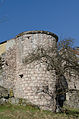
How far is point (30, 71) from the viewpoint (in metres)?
11.7

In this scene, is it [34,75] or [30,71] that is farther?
[30,71]

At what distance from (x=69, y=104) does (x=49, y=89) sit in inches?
192

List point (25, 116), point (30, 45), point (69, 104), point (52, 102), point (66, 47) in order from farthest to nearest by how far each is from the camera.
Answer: point (69, 104) < point (30, 45) < point (52, 102) < point (66, 47) < point (25, 116)

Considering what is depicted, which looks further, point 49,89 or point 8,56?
point 8,56

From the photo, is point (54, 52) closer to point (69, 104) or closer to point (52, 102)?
point (52, 102)

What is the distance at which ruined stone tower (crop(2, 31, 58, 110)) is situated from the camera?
11.3 m

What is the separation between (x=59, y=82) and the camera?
468 inches

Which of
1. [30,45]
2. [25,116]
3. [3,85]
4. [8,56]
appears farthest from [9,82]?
[25,116]

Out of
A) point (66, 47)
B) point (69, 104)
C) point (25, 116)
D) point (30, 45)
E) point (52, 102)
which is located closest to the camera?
point (25, 116)

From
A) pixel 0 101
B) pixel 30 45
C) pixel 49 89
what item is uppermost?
pixel 30 45

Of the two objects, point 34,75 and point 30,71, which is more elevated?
point 30,71

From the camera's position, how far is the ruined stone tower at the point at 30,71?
37.2 ft

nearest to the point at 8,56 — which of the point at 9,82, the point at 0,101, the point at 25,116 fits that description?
the point at 9,82

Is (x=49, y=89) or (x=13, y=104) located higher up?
(x=49, y=89)
